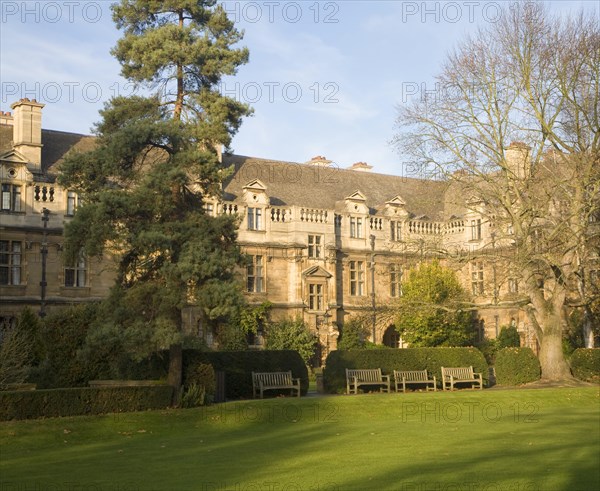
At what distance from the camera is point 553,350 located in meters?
32.7

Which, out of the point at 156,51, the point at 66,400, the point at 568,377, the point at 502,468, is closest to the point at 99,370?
the point at 66,400

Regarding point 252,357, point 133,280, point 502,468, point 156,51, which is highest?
point 156,51

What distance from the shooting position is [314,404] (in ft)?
77.7

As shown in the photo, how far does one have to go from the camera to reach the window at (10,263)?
37219 millimetres

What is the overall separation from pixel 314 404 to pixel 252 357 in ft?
13.3

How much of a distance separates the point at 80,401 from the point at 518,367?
17.9 metres

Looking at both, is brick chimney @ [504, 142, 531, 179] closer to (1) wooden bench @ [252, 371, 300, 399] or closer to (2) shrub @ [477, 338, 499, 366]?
(1) wooden bench @ [252, 371, 300, 399]

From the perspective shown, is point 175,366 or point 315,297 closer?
point 175,366

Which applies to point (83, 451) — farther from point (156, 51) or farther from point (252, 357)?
point (156, 51)

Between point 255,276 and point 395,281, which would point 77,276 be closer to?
point 255,276

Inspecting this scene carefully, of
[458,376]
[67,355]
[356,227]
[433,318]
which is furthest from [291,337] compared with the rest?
[67,355]

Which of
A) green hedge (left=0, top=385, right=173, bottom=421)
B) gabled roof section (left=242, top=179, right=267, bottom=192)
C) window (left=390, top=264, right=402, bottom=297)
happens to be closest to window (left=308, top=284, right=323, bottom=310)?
window (left=390, top=264, right=402, bottom=297)

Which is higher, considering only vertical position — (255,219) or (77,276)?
(255,219)

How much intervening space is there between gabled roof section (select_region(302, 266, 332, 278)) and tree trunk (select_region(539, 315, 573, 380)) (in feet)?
48.4
